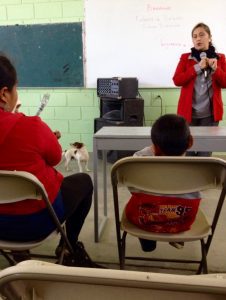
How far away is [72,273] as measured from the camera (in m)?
0.53

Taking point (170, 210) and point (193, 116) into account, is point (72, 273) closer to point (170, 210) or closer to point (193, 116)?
point (170, 210)

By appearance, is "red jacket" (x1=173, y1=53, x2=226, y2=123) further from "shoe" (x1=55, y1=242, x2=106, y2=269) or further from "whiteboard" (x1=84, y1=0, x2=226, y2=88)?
→ "shoe" (x1=55, y1=242, x2=106, y2=269)

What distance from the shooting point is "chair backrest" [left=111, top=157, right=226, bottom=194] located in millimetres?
1227

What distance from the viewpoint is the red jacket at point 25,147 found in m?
1.31

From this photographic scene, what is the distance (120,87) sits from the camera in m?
3.83

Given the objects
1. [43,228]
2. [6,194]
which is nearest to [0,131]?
[6,194]

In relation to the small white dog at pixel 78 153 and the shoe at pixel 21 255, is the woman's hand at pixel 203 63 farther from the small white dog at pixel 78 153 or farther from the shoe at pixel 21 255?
the shoe at pixel 21 255

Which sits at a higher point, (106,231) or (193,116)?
(193,116)

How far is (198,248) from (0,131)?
1.42 m

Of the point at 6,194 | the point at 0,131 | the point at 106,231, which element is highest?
the point at 0,131

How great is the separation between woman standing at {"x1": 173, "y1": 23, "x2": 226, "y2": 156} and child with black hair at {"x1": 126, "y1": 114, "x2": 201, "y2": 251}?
1577 millimetres

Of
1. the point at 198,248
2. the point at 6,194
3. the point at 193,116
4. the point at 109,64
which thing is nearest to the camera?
the point at 6,194

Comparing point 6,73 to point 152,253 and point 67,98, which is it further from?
point 67,98

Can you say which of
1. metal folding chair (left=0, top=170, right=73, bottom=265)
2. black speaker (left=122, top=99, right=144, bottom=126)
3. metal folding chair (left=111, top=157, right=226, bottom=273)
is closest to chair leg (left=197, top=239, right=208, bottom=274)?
metal folding chair (left=111, top=157, right=226, bottom=273)
